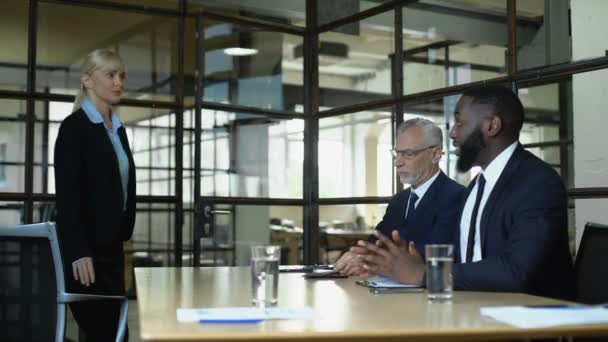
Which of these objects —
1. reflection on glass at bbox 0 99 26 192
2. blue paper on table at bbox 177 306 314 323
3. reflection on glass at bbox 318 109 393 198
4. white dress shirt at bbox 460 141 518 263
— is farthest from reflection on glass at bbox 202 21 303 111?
blue paper on table at bbox 177 306 314 323

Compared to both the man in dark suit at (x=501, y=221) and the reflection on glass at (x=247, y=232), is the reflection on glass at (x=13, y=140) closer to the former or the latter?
the reflection on glass at (x=247, y=232)

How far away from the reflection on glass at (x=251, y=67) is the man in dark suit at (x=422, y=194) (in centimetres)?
170

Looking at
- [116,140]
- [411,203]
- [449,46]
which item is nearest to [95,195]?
[116,140]

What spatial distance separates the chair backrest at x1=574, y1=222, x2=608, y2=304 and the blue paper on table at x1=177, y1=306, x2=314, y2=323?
1048mm

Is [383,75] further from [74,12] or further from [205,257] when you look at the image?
[74,12]

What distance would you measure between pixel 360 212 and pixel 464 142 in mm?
2458

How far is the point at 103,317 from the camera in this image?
8.21ft

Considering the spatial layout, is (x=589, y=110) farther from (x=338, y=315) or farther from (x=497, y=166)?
(x=338, y=315)

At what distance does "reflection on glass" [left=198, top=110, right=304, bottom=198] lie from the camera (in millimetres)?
4391

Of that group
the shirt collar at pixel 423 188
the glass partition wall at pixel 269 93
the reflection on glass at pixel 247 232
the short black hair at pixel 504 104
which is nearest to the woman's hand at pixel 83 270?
the shirt collar at pixel 423 188

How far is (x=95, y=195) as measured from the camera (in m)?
2.64

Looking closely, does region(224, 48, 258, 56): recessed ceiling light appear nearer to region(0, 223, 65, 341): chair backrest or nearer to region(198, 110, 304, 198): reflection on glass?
region(198, 110, 304, 198): reflection on glass

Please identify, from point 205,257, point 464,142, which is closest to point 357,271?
point 464,142

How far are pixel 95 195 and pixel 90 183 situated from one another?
45 mm
